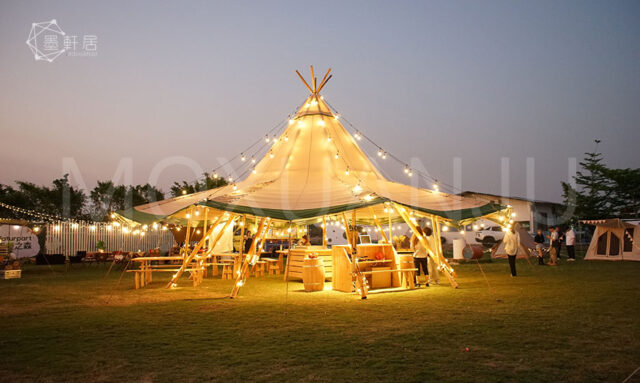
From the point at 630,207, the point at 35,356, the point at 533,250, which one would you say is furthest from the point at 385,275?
the point at 630,207

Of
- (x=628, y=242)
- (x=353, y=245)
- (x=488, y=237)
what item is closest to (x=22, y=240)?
(x=353, y=245)

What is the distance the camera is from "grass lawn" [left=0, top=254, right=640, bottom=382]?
4.05m

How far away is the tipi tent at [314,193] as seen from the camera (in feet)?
29.9

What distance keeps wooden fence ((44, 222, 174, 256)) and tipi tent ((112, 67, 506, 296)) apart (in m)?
10.5

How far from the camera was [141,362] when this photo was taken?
4438mm

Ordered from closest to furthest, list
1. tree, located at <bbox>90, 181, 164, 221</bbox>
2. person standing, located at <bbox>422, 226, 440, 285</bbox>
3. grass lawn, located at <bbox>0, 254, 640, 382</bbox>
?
grass lawn, located at <bbox>0, 254, 640, 382</bbox>, person standing, located at <bbox>422, 226, 440, 285</bbox>, tree, located at <bbox>90, 181, 164, 221</bbox>

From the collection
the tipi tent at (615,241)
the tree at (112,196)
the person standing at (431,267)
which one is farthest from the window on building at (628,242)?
the tree at (112,196)

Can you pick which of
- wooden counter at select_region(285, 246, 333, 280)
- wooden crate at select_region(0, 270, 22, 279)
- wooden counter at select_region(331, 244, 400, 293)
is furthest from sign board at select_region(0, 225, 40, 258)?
wooden counter at select_region(331, 244, 400, 293)

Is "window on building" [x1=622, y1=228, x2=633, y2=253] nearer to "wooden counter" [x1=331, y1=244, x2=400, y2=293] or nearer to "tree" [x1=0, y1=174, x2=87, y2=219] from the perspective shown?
"wooden counter" [x1=331, y1=244, x2=400, y2=293]

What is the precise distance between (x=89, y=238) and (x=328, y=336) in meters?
Answer: 20.1

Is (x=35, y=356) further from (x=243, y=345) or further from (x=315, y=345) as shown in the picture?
(x=315, y=345)

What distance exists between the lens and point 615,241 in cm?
1847

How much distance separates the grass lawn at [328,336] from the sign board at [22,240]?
13.1m

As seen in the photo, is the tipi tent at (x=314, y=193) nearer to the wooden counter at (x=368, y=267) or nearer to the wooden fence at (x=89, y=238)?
the wooden counter at (x=368, y=267)
